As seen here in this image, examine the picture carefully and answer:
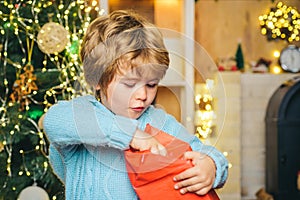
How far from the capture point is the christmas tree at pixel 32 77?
106 inches

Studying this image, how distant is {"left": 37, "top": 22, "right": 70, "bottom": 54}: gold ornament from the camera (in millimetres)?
2646

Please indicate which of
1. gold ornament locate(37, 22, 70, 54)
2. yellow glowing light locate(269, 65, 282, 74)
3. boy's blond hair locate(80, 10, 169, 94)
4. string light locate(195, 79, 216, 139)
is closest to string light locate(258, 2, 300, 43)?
yellow glowing light locate(269, 65, 282, 74)

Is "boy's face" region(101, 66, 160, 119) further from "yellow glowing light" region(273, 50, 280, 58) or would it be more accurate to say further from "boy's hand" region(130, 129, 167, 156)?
"yellow glowing light" region(273, 50, 280, 58)

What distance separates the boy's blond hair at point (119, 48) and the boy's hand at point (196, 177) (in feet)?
0.51

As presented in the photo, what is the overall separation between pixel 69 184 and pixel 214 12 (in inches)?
127

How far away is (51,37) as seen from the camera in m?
2.64

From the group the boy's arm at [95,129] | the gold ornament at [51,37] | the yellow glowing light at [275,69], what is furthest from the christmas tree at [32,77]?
the yellow glowing light at [275,69]

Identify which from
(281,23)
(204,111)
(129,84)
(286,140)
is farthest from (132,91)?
(281,23)

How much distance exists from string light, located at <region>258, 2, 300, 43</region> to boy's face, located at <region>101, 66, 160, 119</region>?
3266 millimetres

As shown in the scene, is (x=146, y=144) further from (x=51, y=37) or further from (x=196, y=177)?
(x=51, y=37)

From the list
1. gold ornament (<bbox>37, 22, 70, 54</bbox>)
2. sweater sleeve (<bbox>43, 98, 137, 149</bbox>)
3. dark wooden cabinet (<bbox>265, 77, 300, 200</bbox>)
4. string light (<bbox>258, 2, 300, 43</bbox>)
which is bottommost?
dark wooden cabinet (<bbox>265, 77, 300, 200</bbox>)

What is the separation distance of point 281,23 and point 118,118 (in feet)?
10.9

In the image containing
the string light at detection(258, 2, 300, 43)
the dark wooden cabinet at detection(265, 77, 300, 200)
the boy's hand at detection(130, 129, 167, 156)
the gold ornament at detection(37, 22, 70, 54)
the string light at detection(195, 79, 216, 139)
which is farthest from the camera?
the string light at detection(258, 2, 300, 43)

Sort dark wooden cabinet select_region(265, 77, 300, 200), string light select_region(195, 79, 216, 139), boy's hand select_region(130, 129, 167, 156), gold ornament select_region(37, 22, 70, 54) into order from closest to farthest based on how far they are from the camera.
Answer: boy's hand select_region(130, 129, 167, 156) → string light select_region(195, 79, 216, 139) → gold ornament select_region(37, 22, 70, 54) → dark wooden cabinet select_region(265, 77, 300, 200)
